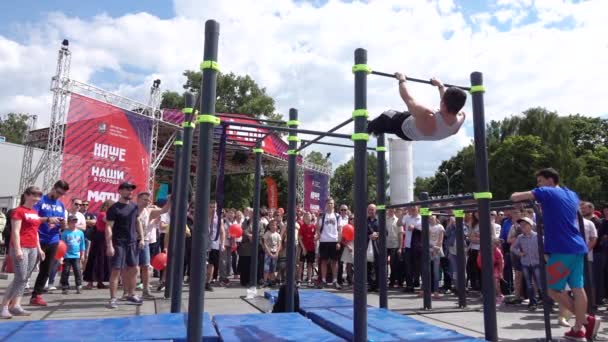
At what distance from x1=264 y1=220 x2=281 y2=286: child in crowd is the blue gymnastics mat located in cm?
512

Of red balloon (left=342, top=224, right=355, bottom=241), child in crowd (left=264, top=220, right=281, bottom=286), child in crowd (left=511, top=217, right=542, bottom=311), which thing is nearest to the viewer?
child in crowd (left=511, top=217, right=542, bottom=311)

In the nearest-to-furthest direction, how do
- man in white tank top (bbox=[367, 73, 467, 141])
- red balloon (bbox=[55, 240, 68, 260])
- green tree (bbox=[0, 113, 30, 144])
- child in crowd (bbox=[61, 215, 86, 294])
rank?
man in white tank top (bbox=[367, 73, 467, 141]), red balloon (bbox=[55, 240, 68, 260]), child in crowd (bbox=[61, 215, 86, 294]), green tree (bbox=[0, 113, 30, 144])

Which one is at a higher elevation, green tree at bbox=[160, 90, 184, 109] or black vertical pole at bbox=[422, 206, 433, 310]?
green tree at bbox=[160, 90, 184, 109]

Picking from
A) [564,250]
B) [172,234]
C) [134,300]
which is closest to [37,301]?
[134,300]

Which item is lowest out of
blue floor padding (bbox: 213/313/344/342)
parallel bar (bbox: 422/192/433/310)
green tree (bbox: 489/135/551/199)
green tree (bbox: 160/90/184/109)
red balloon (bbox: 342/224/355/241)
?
blue floor padding (bbox: 213/313/344/342)

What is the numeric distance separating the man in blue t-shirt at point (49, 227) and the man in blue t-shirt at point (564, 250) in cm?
586

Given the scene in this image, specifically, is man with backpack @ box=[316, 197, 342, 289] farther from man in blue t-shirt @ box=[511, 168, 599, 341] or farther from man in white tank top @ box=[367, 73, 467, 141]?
man in blue t-shirt @ box=[511, 168, 599, 341]

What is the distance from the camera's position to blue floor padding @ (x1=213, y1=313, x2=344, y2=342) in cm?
366

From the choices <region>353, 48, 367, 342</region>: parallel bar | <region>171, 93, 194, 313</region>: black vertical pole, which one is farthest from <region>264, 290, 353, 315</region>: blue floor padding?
<region>353, 48, 367, 342</region>: parallel bar

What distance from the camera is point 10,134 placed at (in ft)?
150

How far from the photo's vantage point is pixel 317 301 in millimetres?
5730

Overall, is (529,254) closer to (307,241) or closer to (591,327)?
(591,327)

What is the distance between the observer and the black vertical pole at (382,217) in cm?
559

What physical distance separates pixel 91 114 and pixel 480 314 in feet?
36.9
